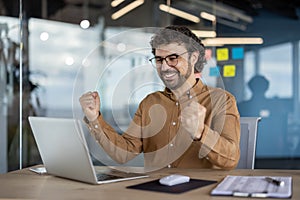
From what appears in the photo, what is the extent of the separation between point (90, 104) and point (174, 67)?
0.34 meters

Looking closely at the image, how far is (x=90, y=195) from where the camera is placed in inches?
52.7

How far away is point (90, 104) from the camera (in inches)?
73.0

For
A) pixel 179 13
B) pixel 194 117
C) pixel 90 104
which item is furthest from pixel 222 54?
pixel 194 117

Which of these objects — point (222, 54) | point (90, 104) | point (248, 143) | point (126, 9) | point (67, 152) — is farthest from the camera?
point (126, 9)

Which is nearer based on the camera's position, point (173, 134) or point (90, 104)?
point (90, 104)

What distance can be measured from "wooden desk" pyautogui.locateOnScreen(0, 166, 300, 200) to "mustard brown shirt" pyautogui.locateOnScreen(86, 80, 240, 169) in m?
0.10

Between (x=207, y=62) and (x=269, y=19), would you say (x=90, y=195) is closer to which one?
(x=207, y=62)

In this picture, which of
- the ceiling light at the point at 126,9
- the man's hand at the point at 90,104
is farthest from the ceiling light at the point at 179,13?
the man's hand at the point at 90,104

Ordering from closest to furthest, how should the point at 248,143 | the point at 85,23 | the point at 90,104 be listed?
the point at 90,104 → the point at 248,143 → the point at 85,23

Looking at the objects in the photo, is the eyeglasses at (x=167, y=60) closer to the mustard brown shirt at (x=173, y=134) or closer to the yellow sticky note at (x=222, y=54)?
the mustard brown shirt at (x=173, y=134)

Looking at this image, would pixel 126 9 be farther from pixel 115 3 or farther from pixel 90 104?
pixel 90 104

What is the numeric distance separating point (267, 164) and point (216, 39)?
132 cm

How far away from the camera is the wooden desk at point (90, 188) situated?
1312 mm

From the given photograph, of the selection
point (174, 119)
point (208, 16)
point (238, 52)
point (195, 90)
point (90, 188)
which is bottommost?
point (90, 188)
